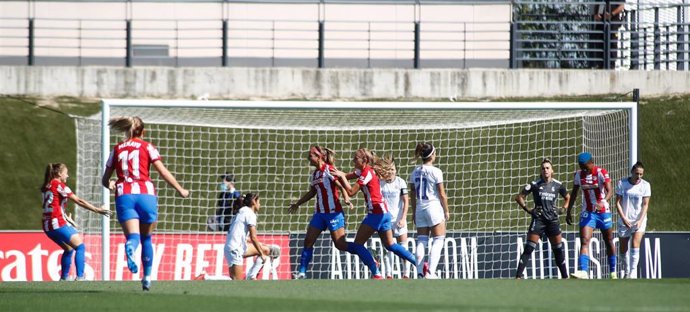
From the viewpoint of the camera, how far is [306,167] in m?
23.2

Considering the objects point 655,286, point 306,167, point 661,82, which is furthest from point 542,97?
point 655,286

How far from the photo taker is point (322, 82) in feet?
92.1

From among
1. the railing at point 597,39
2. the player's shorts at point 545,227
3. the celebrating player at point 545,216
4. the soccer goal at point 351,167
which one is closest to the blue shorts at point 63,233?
the soccer goal at point 351,167

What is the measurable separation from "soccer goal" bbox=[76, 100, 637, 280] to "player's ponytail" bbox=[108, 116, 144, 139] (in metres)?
4.80

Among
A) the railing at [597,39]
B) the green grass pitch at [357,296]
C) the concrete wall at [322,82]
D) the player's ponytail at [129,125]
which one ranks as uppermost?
the railing at [597,39]

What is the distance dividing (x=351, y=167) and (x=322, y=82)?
502 centimetres

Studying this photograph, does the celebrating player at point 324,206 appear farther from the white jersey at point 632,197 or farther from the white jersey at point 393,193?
the white jersey at point 632,197

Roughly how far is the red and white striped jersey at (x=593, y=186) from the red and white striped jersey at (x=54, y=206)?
6647 mm

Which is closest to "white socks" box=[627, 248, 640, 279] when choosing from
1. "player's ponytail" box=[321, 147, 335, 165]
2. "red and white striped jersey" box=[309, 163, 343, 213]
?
"red and white striped jersey" box=[309, 163, 343, 213]

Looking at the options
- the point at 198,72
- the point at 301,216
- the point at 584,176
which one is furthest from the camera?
the point at 198,72

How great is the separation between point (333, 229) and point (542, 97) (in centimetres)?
1417

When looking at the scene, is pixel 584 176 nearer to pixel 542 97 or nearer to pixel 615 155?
pixel 615 155

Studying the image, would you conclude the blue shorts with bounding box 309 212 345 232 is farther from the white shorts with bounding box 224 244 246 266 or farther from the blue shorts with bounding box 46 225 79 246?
the blue shorts with bounding box 46 225 79 246

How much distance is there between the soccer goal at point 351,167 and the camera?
17.9m
